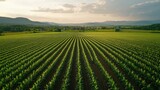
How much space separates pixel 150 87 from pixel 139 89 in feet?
2.24

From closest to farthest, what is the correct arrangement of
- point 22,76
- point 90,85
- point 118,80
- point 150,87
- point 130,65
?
point 150,87 < point 90,85 < point 118,80 < point 22,76 < point 130,65

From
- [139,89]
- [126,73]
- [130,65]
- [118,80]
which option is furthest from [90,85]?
[130,65]

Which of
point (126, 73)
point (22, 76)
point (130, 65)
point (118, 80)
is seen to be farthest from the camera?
point (130, 65)

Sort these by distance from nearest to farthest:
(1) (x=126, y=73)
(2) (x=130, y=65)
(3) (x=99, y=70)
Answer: (1) (x=126, y=73)
(3) (x=99, y=70)
(2) (x=130, y=65)

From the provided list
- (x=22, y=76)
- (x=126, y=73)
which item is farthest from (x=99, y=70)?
(x=22, y=76)

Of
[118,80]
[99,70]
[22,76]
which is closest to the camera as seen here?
[118,80]

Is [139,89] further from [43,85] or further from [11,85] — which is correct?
[11,85]

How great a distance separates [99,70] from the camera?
57.6 ft

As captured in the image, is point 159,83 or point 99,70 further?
point 99,70

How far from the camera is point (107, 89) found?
41.2 ft

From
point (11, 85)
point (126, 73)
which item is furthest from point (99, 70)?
point (11, 85)

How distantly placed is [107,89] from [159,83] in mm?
3469

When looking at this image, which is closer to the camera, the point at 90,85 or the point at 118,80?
the point at 90,85

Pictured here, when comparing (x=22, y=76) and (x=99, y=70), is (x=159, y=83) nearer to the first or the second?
(x=99, y=70)
